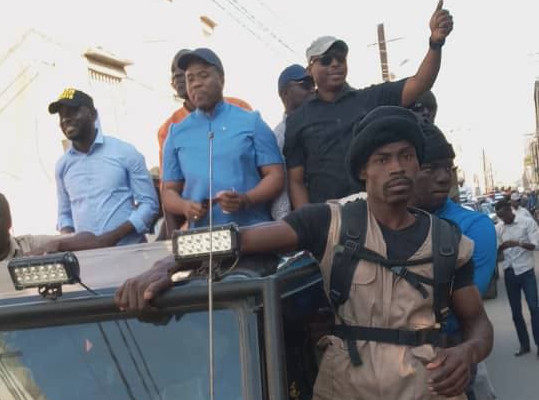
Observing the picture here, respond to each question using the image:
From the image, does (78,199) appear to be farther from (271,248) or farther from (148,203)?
(271,248)

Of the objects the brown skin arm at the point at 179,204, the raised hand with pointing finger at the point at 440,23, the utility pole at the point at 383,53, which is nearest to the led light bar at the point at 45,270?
the brown skin arm at the point at 179,204

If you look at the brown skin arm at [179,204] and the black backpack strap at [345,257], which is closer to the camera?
the black backpack strap at [345,257]

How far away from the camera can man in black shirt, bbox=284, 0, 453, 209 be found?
357cm

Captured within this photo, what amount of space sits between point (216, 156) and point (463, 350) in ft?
5.06

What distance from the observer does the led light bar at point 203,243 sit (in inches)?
82.7

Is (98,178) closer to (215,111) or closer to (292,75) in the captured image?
(215,111)

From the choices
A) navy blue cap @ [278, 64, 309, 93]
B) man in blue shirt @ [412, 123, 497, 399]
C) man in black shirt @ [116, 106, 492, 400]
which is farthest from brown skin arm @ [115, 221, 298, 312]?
navy blue cap @ [278, 64, 309, 93]

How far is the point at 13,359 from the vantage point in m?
2.26

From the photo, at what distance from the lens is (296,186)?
370 cm

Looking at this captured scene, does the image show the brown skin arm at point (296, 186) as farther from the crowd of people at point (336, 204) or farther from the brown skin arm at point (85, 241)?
the brown skin arm at point (85, 241)

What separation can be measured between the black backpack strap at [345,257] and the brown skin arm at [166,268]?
14 centimetres

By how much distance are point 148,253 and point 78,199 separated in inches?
50.9

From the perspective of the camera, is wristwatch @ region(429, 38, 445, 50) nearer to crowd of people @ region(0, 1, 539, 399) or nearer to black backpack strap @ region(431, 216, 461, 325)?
crowd of people @ region(0, 1, 539, 399)

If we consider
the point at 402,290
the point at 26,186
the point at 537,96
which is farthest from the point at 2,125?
the point at 537,96
